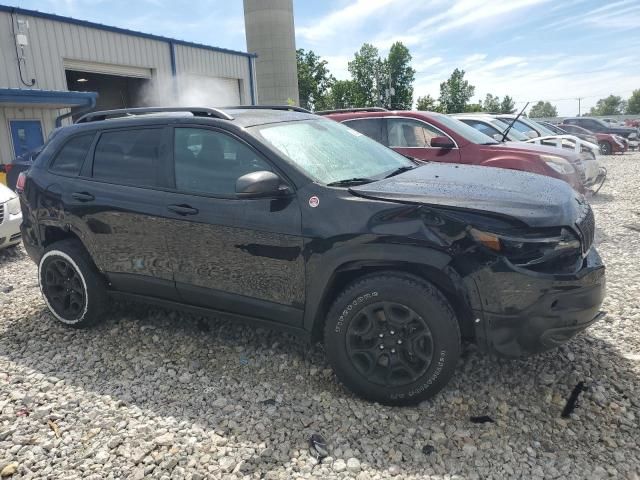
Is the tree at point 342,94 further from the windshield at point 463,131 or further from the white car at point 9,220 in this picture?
the white car at point 9,220

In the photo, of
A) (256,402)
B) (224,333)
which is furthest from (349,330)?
(224,333)

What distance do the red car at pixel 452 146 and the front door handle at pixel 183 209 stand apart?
168 inches

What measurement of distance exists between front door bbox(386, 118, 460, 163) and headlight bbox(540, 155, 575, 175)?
4.35 feet

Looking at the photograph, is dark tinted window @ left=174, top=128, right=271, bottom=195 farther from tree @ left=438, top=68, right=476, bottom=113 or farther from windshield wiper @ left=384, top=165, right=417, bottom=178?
tree @ left=438, top=68, right=476, bottom=113

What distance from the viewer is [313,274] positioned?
302 cm

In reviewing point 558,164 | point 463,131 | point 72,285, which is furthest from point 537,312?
point 558,164

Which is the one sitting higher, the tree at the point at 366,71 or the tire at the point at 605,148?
the tree at the point at 366,71

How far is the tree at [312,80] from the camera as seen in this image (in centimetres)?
6128

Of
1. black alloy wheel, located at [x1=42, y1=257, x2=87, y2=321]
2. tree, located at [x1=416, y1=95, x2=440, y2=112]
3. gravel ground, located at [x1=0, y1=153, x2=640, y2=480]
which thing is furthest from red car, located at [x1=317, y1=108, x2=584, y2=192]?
tree, located at [x1=416, y1=95, x2=440, y2=112]

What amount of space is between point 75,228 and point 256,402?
2.08m

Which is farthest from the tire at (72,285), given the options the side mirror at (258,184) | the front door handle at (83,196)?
the side mirror at (258,184)

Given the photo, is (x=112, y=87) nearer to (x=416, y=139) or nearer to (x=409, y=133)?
(x=409, y=133)

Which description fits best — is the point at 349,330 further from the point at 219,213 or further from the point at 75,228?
the point at 75,228

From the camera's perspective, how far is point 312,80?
62.3m
